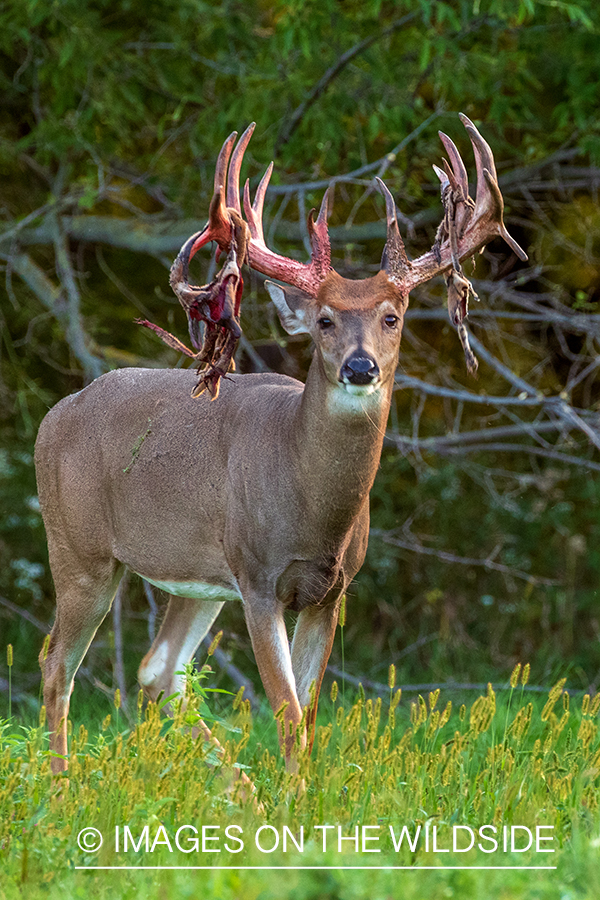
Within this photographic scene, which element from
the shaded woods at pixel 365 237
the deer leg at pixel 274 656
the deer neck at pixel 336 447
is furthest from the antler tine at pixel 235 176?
the shaded woods at pixel 365 237

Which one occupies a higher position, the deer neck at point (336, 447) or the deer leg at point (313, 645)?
the deer neck at point (336, 447)

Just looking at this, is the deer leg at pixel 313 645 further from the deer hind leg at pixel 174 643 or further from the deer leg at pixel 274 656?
the deer hind leg at pixel 174 643

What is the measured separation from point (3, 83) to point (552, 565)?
220 inches

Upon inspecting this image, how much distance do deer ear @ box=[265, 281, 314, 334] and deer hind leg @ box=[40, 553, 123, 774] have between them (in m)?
1.37

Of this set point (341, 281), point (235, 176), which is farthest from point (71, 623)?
point (235, 176)

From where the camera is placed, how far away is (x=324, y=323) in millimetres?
4285

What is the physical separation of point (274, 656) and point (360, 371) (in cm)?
110

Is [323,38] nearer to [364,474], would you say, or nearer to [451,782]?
[364,474]

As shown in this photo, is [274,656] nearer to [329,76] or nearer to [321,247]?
[321,247]

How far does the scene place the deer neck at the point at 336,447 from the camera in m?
4.29

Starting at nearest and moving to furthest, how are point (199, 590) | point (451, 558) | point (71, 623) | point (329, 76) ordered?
point (199, 590), point (71, 623), point (329, 76), point (451, 558)

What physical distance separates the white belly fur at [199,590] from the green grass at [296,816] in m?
0.70

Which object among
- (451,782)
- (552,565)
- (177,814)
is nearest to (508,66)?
(552,565)

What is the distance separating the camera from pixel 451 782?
161 inches
